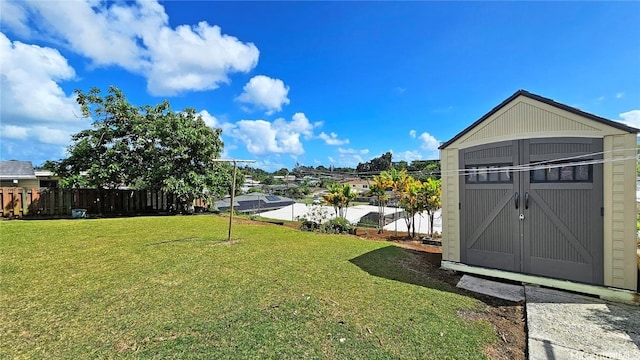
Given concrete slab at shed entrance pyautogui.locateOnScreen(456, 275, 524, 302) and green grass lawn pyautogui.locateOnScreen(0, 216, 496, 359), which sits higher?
green grass lawn pyautogui.locateOnScreen(0, 216, 496, 359)

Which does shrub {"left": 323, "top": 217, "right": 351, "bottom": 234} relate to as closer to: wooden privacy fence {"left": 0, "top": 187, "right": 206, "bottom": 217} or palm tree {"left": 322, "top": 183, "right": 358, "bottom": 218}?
palm tree {"left": 322, "top": 183, "right": 358, "bottom": 218}

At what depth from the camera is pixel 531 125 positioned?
4.58 metres

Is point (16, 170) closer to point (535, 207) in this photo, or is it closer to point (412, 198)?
point (412, 198)

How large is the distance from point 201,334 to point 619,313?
5269 mm

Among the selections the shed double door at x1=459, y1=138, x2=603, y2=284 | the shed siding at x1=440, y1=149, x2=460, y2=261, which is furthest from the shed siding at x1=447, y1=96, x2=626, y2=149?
the shed siding at x1=440, y1=149, x2=460, y2=261

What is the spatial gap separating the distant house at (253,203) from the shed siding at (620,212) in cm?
1554

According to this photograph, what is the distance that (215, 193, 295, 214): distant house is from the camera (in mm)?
17919

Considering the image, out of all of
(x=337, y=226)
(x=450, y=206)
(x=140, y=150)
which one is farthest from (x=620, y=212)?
(x=140, y=150)

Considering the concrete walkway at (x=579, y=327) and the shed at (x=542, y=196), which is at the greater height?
the shed at (x=542, y=196)

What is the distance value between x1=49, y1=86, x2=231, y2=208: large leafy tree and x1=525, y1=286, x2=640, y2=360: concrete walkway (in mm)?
13076

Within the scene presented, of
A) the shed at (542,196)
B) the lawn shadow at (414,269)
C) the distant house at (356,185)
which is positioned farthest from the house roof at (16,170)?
the shed at (542,196)

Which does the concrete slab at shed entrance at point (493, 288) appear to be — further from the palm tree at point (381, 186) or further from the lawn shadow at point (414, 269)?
the palm tree at point (381, 186)

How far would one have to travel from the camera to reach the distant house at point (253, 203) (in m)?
17.9

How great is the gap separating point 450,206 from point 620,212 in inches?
93.3
